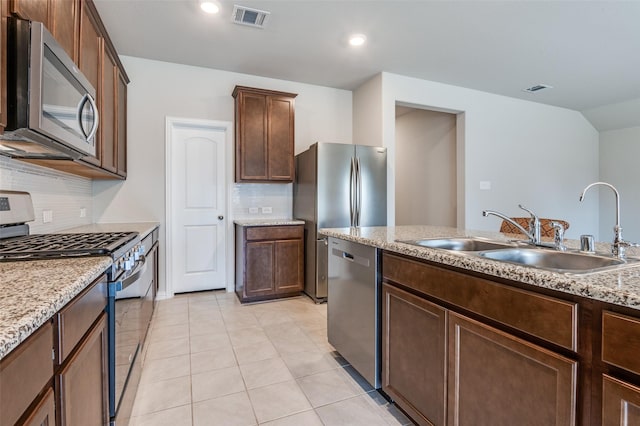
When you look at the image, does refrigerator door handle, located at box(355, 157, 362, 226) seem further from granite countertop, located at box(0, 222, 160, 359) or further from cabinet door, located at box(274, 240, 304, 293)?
granite countertop, located at box(0, 222, 160, 359)

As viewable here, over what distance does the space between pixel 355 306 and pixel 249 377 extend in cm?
82

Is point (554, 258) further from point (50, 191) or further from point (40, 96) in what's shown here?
point (50, 191)

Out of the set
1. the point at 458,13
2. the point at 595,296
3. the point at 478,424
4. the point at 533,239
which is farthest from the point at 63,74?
the point at 458,13

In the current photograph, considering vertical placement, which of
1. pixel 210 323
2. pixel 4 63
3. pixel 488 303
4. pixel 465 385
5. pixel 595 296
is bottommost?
pixel 210 323

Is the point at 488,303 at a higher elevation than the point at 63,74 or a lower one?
lower

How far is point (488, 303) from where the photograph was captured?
1.13 metres

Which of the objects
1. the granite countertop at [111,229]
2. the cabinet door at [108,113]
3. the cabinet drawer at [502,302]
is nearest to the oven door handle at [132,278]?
the granite countertop at [111,229]

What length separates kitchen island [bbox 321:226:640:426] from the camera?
81cm

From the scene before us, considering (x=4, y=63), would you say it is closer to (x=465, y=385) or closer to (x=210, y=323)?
(x=465, y=385)

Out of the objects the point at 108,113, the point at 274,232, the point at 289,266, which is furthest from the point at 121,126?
the point at 289,266

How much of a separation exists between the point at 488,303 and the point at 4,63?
1.94 m

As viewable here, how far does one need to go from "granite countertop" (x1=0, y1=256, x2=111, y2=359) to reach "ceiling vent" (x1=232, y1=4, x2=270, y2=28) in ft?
7.67

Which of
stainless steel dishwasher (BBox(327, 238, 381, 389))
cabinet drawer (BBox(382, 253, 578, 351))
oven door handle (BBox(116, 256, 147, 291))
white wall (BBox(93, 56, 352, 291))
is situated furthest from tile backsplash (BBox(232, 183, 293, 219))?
cabinet drawer (BBox(382, 253, 578, 351))

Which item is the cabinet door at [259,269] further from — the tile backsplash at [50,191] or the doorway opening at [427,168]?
the doorway opening at [427,168]
